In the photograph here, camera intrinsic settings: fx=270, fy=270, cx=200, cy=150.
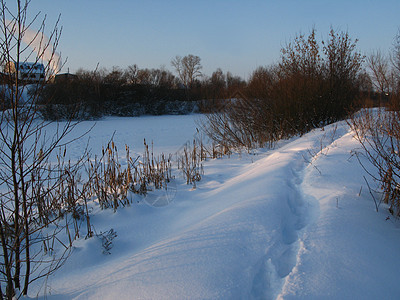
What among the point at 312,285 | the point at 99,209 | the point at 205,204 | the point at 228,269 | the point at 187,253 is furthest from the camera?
the point at 99,209

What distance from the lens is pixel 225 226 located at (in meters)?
2.57

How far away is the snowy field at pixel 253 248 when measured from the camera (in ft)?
6.08

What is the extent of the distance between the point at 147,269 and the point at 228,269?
0.64 metres

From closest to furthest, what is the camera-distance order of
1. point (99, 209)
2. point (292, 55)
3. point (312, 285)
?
1. point (312, 285)
2. point (99, 209)
3. point (292, 55)

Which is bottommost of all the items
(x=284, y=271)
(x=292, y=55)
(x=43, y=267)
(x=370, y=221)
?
(x=43, y=267)

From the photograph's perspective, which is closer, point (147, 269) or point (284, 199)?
point (147, 269)

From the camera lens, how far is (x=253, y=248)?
2.24 meters

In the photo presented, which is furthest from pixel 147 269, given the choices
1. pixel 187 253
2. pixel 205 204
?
pixel 205 204

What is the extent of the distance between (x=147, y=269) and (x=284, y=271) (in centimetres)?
105

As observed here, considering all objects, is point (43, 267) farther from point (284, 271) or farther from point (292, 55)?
point (292, 55)

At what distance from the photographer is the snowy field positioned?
6.08 ft

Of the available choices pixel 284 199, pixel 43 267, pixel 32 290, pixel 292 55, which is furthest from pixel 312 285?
pixel 292 55

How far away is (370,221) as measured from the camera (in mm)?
2539

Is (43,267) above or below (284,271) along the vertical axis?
below
